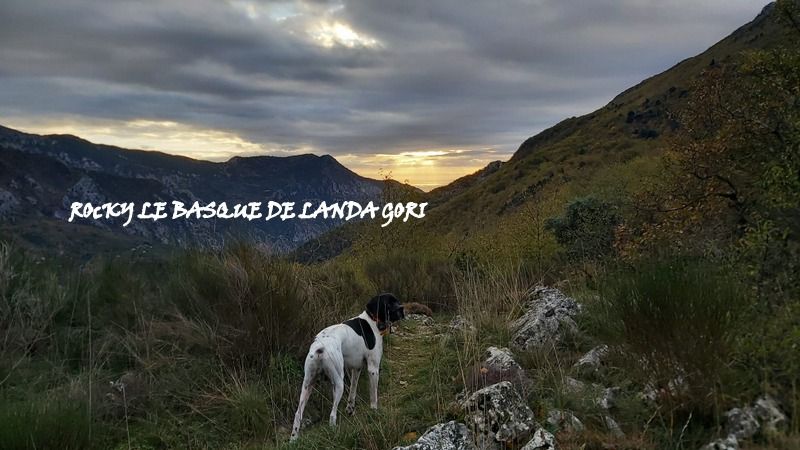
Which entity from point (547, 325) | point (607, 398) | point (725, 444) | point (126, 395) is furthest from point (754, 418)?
point (126, 395)

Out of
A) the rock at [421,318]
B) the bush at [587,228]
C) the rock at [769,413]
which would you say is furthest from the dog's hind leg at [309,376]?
the bush at [587,228]

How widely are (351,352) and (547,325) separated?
215 cm

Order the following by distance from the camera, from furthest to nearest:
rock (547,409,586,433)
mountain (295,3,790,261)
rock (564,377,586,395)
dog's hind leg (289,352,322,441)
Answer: mountain (295,3,790,261), dog's hind leg (289,352,322,441), rock (564,377,586,395), rock (547,409,586,433)

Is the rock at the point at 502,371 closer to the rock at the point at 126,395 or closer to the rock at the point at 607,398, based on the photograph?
the rock at the point at 607,398

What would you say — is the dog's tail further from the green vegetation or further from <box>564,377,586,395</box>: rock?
<box>564,377,586,395</box>: rock

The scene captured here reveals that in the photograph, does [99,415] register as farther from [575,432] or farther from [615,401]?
[615,401]

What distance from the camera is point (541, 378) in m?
4.47

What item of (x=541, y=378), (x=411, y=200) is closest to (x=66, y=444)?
(x=541, y=378)

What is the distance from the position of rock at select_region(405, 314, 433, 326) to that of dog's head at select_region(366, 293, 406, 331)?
2.79 metres

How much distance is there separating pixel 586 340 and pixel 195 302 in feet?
14.4

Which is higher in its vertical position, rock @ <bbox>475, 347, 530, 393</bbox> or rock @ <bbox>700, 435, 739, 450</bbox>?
rock @ <bbox>700, 435, 739, 450</bbox>

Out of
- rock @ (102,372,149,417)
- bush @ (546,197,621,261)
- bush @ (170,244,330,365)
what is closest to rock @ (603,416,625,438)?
bush @ (170,244,330,365)

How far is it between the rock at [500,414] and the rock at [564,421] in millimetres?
157

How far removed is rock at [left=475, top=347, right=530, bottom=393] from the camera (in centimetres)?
444
